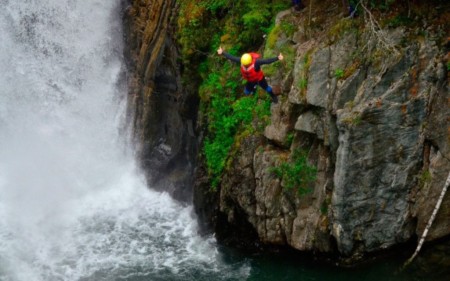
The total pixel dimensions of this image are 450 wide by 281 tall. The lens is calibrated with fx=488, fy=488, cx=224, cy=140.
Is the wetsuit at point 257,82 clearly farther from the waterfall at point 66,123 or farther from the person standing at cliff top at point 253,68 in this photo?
the waterfall at point 66,123

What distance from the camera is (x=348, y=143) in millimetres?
9930

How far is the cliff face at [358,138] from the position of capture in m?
9.62

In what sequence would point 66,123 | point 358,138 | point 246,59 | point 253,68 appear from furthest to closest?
1. point 66,123
2. point 253,68
3. point 246,59
4. point 358,138

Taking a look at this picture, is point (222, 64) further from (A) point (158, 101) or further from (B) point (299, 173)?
(B) point (299, 173)

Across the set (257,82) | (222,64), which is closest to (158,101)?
(222,64)

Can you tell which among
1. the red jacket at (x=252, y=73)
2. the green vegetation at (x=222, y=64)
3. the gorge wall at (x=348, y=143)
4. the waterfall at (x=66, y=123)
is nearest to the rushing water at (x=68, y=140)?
the waterfall at (x=66, y=123)

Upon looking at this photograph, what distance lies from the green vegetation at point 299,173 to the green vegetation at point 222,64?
1.28m

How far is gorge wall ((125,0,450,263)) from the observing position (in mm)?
9609

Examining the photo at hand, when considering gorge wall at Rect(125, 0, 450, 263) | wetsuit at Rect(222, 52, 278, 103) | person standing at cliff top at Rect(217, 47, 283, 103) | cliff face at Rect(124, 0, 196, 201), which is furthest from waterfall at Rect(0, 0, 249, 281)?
person standing at cliff top at Rect(217, 47, 283, 103)

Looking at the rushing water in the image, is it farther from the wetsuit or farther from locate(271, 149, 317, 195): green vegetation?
the wetsuit

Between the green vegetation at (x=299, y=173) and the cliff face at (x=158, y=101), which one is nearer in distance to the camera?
the green vegetation at (x=299, y=173)

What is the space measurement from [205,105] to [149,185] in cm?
451

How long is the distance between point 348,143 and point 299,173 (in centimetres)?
170

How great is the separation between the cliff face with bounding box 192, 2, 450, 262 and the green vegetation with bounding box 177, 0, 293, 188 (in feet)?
2.65
